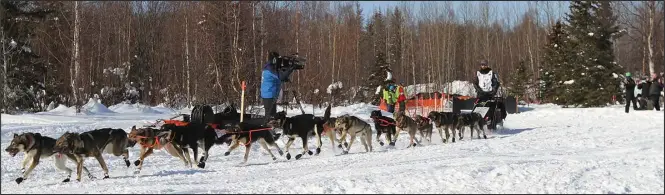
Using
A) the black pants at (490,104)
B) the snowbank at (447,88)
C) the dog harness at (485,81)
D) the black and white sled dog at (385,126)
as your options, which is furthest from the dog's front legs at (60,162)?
the snowbank at (447,88)

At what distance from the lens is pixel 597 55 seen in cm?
2588

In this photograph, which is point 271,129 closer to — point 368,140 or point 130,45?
point 368,140

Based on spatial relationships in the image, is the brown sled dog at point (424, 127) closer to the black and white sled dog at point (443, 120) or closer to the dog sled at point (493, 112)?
the black and white sled dog at point (443, 120)

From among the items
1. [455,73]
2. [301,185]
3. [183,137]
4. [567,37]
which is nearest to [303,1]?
[455,73]

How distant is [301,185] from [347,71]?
27.6 m

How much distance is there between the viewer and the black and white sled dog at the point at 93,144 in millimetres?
6383

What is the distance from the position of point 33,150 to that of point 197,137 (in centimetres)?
224

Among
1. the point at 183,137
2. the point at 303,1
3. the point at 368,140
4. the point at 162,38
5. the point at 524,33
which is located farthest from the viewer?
the point at 524,33

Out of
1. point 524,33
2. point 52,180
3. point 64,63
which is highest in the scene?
point 524,33

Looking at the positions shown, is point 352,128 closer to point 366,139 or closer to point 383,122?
point 366,139

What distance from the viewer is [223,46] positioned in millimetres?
19641

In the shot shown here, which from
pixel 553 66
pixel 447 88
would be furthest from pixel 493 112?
pixel 553 66

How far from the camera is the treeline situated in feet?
60.1

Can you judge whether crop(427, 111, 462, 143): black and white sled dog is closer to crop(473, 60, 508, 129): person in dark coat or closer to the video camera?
crop(473, 60, 508, 129): person in dark coat
